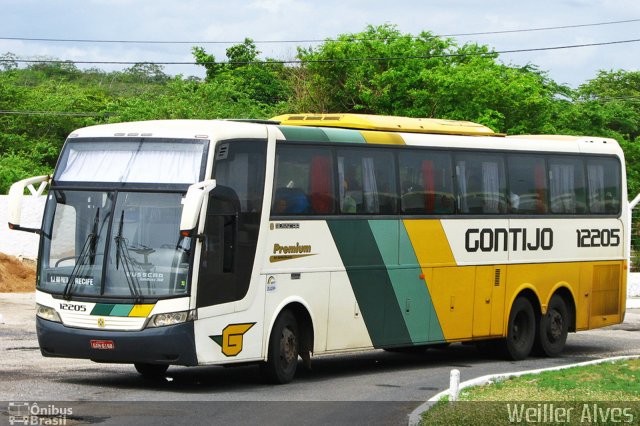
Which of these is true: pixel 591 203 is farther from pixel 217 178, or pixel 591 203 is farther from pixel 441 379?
pixel 217 178

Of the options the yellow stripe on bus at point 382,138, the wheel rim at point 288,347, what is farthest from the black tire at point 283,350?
the yellow stripe on bus at point 382,138

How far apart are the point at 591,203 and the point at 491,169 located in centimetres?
300

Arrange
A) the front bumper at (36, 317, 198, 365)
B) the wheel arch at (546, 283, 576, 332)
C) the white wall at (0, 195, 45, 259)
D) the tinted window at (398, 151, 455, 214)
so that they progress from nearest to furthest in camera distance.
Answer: the front bumper at (36, 317, 198, 365), the tinted window at (398, 151, 455, 214), the wheel arch at (546, 283, 576, 332), the white wall at (0, 195, 45, 259)

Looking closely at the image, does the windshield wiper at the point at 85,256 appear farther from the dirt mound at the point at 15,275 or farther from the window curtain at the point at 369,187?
the dirt mound at the point at 15,275

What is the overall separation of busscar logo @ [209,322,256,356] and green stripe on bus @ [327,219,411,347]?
2.37 meters

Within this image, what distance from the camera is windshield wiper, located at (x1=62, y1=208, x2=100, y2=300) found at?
15.2 metres

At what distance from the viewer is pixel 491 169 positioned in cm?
2056

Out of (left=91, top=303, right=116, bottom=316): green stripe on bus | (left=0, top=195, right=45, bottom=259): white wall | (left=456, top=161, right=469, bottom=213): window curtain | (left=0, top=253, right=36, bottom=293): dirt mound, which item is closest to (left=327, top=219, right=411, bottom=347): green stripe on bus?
(left=456, top=161, right=469, bottom=213): window curtain

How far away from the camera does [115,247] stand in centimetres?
1504

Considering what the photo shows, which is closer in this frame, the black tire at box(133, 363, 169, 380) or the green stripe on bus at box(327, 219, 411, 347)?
the black tire at box(133, 363, 169, 380)

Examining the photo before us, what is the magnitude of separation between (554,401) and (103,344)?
211 inches

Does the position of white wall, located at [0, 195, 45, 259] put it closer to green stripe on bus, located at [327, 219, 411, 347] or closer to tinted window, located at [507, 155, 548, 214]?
tinted window, located at [507, 155, 548, 214]

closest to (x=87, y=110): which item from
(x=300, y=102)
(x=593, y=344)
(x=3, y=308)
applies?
(x=300, y=102)

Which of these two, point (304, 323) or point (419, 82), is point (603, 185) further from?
point (419, 82)
